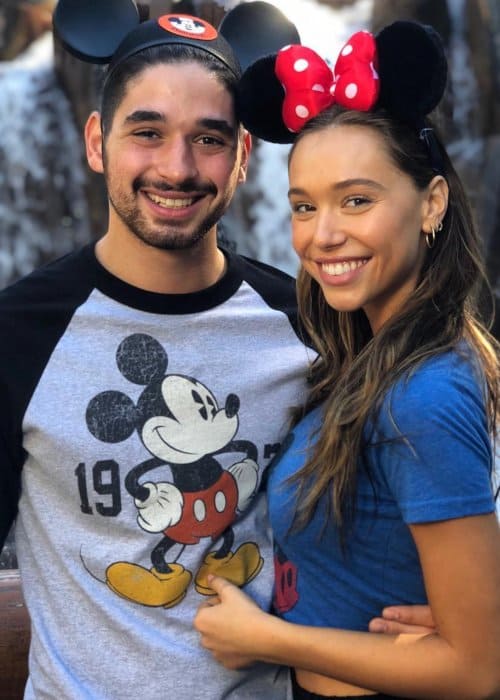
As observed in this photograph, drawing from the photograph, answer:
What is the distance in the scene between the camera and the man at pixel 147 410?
2.26 metres

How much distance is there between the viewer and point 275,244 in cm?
819

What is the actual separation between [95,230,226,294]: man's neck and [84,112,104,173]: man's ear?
0.68 ft

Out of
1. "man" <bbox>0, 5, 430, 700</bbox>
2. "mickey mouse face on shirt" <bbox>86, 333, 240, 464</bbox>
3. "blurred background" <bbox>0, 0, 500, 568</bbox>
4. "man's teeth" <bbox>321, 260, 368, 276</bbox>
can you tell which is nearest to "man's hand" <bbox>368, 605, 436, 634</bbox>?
"man" <bbox>0, 5, 430, 700</bbox>

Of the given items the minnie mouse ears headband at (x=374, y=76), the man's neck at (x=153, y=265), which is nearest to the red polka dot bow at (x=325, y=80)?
the minnie mouse ears headband at (x=374, y=76)

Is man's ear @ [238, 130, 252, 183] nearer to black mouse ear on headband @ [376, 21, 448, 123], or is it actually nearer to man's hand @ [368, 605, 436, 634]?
black mouse ear on headband @ [376, 21, 448, 123]

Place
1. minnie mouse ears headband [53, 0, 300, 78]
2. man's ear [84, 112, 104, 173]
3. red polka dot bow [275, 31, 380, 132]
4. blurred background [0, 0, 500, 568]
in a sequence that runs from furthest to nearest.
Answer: blurred background [0, 0, 500, 568], man's ear [84, 112, 104, 173], minnie mouse ears headband [53, 0, 300, 78], red polka dot bow [275, 31, 380, 132]

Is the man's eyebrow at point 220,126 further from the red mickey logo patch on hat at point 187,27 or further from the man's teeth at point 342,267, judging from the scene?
the man's teeth at point 342,267

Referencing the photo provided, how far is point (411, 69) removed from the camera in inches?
84.2

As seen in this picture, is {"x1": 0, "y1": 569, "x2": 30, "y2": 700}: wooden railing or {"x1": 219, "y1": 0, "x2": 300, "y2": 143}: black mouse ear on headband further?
{"x1": 0, "y1": 569, "x2": 30, "y2": 700}: wooden railing

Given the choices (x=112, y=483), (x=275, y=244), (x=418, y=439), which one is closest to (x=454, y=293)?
(x=418, y=439)

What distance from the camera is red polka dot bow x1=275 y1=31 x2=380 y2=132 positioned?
216 centimetres

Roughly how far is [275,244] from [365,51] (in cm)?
601

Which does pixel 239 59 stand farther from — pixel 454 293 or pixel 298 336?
pixel 454 293

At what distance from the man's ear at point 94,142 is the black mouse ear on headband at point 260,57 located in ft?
1.10
